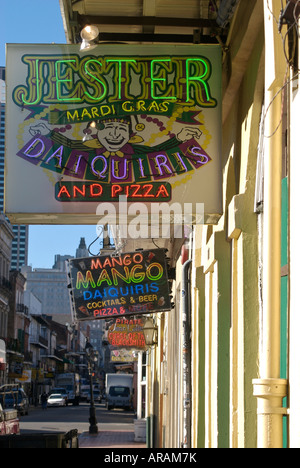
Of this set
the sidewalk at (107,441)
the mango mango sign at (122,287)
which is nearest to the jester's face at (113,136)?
the mango mango sign at (122,287)

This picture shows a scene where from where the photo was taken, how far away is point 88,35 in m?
5.75

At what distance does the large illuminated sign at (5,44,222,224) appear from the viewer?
5777 mm

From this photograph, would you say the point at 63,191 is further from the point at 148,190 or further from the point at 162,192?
the point at 162,192

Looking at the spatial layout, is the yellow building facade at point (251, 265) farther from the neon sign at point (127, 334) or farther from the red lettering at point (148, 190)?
the neon sign at point (127, 334)

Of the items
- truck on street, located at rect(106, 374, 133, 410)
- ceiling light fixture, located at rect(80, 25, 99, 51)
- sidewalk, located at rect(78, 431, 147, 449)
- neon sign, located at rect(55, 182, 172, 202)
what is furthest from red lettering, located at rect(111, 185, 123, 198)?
truck on street, located at rect(106, 374, 133, 410)

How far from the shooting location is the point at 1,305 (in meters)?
71.0

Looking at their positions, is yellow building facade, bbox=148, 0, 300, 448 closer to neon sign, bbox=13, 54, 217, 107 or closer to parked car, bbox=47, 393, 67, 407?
neon sign, bbox=13, 54, 217, 107

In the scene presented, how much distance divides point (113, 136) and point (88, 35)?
2.42ft

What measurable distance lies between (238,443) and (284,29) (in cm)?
287

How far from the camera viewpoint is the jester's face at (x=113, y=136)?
228 inches

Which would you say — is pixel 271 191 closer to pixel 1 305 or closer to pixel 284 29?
pixel 284 29

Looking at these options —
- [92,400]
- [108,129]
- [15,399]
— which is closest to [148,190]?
[108,129]

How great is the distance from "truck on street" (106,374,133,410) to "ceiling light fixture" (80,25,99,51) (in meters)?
55.5
